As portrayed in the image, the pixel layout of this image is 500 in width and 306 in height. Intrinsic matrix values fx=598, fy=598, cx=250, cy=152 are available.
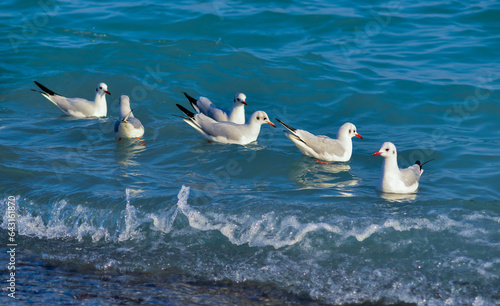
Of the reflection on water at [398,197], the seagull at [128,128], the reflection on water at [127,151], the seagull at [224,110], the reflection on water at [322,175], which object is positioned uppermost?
the seagull at [224,110]

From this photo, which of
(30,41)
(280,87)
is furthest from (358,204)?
(30,41)

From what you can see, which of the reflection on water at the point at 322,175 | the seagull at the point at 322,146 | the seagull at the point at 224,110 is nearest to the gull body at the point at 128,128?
the seagull at the point at 224,110

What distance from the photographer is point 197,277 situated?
6.71 metres

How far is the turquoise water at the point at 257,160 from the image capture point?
670cm

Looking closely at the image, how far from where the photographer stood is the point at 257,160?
10.0 meters

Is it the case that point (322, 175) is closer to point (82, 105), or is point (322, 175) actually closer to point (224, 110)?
point (224, 110)

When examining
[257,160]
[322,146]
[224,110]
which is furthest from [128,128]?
[322,146]

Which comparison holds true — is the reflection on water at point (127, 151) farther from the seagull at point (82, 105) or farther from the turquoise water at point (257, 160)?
the seagull at point (82, 105)

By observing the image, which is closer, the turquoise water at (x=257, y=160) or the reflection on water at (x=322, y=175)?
the turquoise water at (x=257, y=160)

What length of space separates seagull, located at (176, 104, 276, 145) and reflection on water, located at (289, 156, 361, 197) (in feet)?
4.02

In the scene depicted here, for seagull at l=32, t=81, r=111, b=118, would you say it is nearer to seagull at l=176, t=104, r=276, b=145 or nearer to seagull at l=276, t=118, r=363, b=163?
seagull at l=176, t=104, r=276, b=145

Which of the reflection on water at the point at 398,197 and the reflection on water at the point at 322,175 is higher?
the reflection on water at the point at 322,175

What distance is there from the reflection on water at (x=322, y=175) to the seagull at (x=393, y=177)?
53 cm

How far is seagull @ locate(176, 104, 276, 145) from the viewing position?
11078 mm
